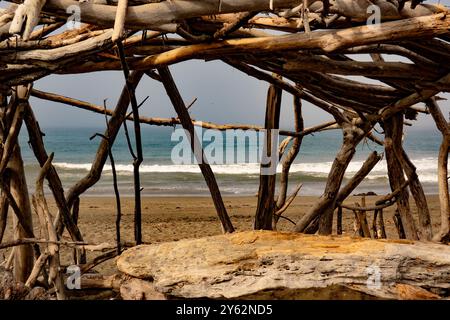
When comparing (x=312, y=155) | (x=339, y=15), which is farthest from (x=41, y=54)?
(x=312, y=155)

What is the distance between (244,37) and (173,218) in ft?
28.1

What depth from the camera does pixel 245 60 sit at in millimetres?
2127

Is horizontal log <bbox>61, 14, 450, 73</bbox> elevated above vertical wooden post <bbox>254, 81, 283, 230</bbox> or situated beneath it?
elevated above

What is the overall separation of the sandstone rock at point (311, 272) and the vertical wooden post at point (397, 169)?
965mm

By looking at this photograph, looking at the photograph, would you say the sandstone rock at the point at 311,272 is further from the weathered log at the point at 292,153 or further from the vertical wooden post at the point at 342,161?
the weathered log at the point at 292,153

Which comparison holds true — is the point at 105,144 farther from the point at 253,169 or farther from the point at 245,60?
the point at 253,169

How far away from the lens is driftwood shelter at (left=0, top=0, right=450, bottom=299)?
1.74m

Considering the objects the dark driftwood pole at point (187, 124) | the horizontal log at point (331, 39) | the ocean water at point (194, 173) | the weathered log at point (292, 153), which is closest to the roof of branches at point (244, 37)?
the horizontal log at point (331, 39)

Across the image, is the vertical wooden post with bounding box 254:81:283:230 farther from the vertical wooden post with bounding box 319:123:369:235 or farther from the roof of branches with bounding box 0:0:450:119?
the roof of branches with bounding box 0:0:450:119

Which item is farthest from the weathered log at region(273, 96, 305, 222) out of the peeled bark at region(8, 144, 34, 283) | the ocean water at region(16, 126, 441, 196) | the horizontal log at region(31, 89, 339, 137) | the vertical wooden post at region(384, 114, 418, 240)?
the ocean water at region(16, 126, 441, 196)

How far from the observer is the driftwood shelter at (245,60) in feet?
5.70

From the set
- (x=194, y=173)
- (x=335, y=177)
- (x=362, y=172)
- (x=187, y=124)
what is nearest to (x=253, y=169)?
(x=194, y=173)

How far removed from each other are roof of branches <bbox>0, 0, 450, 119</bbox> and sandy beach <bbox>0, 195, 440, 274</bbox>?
13.9 ft
